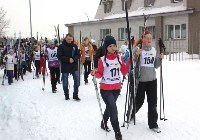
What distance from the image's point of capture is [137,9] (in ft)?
107

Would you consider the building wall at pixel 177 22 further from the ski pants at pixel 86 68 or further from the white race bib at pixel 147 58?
the white race bib at pixel 147 58

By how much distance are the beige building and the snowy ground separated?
13081 millimetres

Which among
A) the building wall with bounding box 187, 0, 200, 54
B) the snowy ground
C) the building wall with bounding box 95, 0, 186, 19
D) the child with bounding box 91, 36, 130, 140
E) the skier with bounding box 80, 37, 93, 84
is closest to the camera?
the child with bounding box 91, 36, 130, 140

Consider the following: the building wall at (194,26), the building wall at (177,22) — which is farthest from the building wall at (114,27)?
the building wall at (194,26)

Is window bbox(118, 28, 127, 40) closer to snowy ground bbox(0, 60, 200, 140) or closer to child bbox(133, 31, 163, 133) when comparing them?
snowy ground bbox(0, 60, 200, 140)

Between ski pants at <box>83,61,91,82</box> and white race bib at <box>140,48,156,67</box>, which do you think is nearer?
white race bib at <box>140,48,156,67</box>

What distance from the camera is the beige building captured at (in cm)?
2586

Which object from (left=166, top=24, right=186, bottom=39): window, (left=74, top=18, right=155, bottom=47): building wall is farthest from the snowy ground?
(left=74, top=18, right=155, bottom=47): building wall

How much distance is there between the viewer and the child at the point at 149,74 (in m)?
6.24

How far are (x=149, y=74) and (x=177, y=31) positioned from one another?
889 inches

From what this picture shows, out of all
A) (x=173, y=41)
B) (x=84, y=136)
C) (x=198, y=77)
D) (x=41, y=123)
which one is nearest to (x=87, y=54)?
(x=198, y=77)

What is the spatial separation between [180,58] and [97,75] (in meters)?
18.4

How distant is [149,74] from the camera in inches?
246

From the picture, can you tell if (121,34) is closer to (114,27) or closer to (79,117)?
(114,27)
